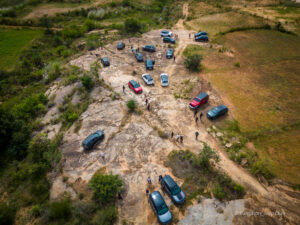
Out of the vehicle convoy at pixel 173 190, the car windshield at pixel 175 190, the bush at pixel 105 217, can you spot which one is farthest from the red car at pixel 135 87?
the bush at pixel 105 217

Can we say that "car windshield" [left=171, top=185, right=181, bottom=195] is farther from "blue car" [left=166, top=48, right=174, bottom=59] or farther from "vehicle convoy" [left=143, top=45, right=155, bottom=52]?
"vehicle convoy" [left=143, top=45, right=155, bottom=52]

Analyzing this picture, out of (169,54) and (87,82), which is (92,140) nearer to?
(87,82)

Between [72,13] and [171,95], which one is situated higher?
[72,13]

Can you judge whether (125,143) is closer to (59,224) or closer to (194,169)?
(194,169)

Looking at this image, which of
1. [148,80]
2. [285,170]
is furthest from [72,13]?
[285,170]

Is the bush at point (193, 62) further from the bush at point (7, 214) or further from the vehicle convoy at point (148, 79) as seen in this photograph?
the bush at point (7, 214)

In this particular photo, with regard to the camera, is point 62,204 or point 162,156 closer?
point 62,204

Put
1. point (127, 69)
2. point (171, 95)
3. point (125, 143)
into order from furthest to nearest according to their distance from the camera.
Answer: point (127, 69), point (171, 95), point (125, 143)
